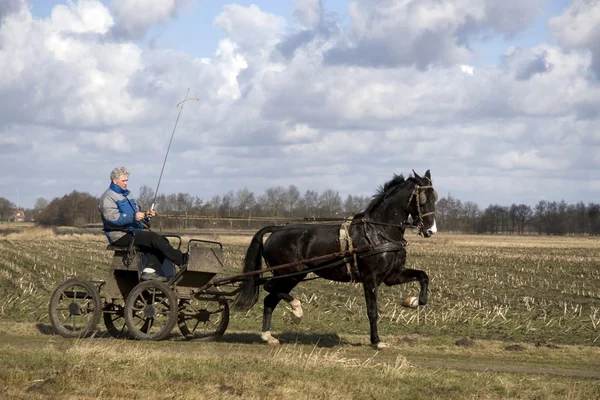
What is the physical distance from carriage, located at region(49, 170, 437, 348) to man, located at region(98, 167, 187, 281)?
0.16 meters

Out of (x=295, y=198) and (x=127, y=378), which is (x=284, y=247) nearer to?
(x=127, y=378)

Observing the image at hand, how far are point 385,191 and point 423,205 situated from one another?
2.55 ft

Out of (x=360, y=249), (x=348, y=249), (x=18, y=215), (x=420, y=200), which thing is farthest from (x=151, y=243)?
(x=18, y=215)

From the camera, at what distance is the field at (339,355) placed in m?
8.83

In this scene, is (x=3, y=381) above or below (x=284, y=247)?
below

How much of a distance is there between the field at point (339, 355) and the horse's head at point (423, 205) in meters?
1.78

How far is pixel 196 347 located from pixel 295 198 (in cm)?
1056

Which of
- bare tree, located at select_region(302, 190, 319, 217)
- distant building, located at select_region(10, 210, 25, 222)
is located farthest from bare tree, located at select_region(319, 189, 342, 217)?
distant building, located at select_region(10, 210, 25, 222)

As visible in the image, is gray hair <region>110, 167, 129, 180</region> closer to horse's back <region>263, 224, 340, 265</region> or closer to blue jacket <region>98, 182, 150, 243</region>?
blue jacket <region>98, 182, 150, 243</region>

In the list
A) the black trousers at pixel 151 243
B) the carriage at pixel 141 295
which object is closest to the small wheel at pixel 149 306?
the carriage at pixel 141 295

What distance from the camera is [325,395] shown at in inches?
344

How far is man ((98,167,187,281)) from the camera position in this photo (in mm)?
12297

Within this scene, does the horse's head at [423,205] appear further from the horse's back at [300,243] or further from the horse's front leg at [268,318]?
the horse's front leg at [268,318]

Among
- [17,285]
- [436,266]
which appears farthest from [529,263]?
[17,285]
